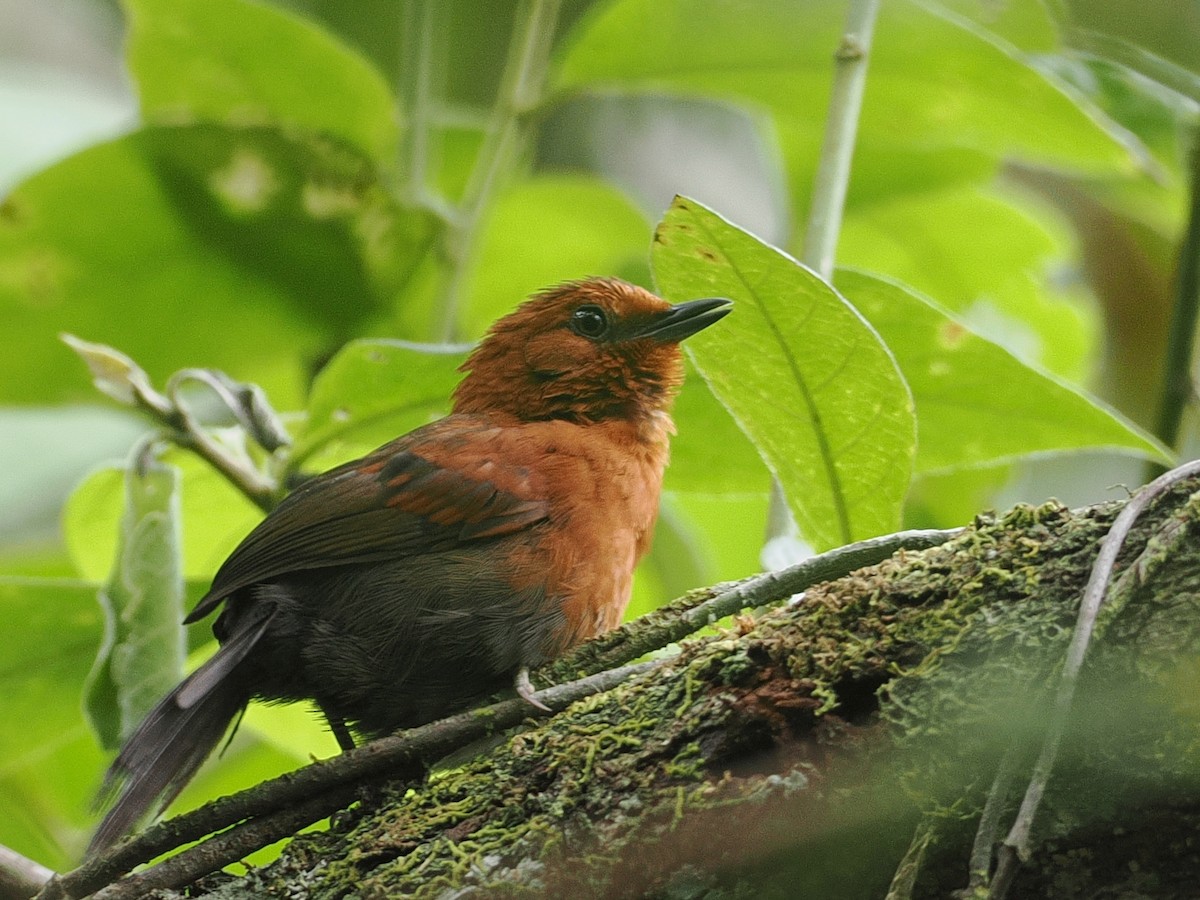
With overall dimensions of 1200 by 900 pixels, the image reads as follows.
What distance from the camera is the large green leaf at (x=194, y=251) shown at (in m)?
3.47

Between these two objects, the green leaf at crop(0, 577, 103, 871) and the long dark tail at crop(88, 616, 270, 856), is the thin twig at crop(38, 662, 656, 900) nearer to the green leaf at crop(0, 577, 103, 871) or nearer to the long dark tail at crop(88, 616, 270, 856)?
the long dark tail at crop(88, 616, 270, 856)

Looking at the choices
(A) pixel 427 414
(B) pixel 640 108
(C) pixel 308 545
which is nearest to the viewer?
(C) pixel 308 545

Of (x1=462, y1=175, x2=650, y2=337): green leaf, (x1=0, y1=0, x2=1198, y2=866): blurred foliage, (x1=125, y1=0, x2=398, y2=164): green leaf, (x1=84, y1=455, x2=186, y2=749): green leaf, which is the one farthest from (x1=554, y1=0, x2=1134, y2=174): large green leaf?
(x1=84, y1=455, x2=186, y2=749): green leaf

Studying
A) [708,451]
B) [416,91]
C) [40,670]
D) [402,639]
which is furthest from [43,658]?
[416,91]

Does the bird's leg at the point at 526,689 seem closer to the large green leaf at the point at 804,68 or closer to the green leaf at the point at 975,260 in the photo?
the large green leaf at the point at 804,68

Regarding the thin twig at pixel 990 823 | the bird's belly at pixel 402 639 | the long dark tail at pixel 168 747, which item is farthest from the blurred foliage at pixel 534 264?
the thin twig at pixel 990 823

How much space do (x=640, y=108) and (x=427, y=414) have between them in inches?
171

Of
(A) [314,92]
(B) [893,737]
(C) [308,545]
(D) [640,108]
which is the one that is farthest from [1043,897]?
(D) [640,108]

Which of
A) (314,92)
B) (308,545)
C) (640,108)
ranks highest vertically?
(640,108)

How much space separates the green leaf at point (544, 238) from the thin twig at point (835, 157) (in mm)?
1555

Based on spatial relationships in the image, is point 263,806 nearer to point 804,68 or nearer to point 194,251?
point 194,251

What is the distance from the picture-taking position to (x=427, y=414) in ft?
10.4

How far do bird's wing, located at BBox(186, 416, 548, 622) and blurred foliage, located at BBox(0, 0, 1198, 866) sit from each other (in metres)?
0.14

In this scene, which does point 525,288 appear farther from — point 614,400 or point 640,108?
point 640,108
